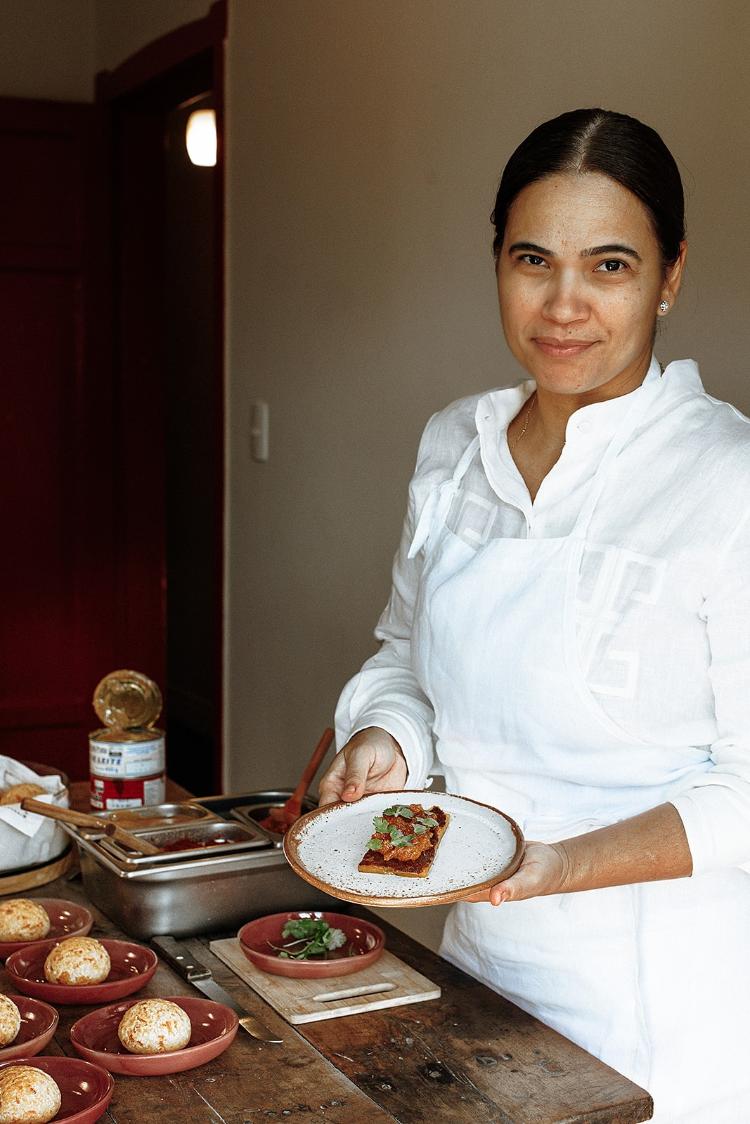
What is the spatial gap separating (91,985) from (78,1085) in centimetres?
20

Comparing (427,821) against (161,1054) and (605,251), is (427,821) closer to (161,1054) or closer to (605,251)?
Result: (161,1054)

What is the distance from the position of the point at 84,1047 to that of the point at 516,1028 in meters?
0.43

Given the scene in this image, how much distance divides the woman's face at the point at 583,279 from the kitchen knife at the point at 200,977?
29.4 inches

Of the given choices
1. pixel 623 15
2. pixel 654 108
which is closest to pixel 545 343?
pixel 654 108

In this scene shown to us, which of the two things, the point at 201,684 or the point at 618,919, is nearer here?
the point at 618,919

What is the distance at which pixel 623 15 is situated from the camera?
2088 millimetres

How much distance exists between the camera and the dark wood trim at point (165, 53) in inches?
137

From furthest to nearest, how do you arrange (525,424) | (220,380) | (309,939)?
(220,380), (525,424), (309,939)

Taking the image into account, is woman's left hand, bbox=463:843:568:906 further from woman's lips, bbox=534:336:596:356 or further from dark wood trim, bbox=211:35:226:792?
dark wood trim, bbox=211:35:226:792

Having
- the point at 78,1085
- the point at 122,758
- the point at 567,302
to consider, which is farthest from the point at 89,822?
the point at 567,302

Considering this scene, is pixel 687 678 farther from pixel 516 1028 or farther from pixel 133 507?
pixel 133 507

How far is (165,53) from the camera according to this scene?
3730mm

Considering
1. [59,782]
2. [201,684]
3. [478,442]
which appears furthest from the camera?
[201,684]

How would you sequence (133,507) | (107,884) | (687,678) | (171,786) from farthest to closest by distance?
1. (133,507)
2. (171,786)
3. (107,884)
4. (687,678)
